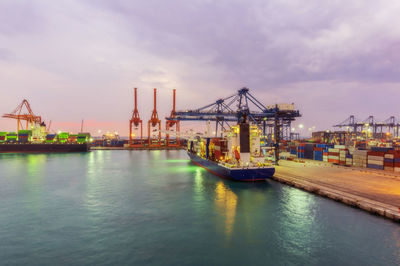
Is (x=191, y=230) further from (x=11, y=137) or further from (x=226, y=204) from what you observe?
(x=11, y=137)

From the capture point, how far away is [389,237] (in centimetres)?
1390

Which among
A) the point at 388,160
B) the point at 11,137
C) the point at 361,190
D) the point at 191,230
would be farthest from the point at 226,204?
the point at 11,137

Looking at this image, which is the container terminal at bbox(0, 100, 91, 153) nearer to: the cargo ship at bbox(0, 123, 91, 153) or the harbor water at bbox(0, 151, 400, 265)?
the cargo ship at bbox(0, 123, 91, 153)

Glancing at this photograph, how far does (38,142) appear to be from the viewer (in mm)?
107062

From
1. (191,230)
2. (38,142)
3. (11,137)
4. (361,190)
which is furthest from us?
(38,142)

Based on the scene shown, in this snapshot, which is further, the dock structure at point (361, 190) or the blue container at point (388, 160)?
the blue container at point (388, 160)

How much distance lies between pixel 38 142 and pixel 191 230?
125m

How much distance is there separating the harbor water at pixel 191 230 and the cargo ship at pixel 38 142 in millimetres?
85238

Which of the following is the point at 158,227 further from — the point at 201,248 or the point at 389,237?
the point at 389,237

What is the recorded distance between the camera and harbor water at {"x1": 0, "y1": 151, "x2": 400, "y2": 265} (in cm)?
1227

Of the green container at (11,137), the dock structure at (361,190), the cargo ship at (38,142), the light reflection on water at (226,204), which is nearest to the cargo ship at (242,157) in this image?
the dock structure at (361,190)

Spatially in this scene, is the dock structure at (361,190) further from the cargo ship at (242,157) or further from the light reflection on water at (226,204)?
the light reflection on water at (226,204)

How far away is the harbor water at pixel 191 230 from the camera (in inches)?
483

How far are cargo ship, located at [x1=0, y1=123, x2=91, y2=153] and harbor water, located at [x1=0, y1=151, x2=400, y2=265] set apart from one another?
8524 cm
